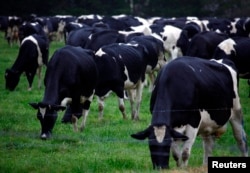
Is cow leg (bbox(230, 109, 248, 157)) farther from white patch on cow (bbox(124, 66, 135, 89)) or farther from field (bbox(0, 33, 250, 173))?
white patch on cow (bbox(124, 66, 135, 89))

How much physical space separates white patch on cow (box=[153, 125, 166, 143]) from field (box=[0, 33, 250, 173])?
457 millimetres

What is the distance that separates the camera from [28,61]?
23312mm

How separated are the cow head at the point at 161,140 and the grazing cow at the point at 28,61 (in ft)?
44.6

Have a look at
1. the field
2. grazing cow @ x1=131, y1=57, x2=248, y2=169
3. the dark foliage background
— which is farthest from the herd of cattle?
the dark foliage background

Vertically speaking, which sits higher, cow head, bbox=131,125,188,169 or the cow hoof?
cow head, bbox=131,125,188,169

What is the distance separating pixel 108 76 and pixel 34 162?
18.0ft

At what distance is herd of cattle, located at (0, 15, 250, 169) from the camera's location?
9875 mm

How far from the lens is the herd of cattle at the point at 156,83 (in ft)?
32.4

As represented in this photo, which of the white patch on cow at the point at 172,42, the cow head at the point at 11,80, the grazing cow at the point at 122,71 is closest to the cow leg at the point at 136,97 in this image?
the grazing cow at the point at 122,71

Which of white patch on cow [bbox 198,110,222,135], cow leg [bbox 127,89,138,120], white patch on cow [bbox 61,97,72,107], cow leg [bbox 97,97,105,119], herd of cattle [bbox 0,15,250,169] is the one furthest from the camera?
cow leg [bbox 127,89,138,120]

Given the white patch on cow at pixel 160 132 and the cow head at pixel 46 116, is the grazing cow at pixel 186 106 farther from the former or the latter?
the cow head at pixel 46 116

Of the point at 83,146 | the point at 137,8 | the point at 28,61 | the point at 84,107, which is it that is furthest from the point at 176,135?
the point at 137,8

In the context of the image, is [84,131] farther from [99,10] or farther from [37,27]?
[99,10]

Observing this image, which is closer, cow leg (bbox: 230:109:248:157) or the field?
the field
